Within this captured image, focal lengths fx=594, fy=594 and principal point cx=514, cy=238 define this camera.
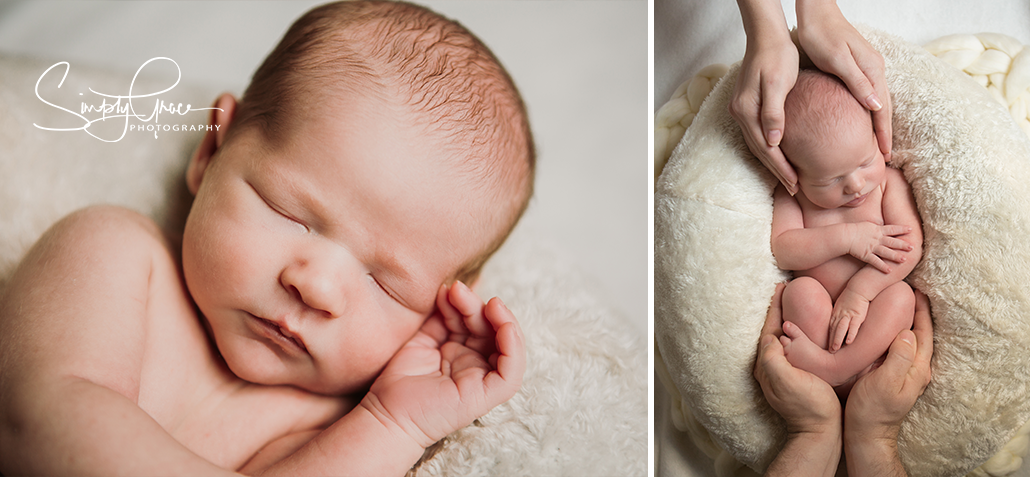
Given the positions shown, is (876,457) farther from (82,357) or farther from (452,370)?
(82,357)

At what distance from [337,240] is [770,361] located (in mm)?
661

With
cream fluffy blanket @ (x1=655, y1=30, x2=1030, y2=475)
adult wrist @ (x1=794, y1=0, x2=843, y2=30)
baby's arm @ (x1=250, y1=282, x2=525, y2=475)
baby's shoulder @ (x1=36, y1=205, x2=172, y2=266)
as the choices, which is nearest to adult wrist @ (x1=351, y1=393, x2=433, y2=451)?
baby's arm @ (x1=250, y1=282, x2=525, y2=475)

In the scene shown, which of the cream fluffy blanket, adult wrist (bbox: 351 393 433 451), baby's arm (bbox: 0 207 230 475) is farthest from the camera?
the cream fluffy blanket

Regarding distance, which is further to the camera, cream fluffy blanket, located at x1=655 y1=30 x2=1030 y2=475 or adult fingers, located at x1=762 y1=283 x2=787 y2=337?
adult fingers, located at x1=762 y1=283 x2=787 y2=337

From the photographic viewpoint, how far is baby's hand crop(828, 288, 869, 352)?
0.92 m

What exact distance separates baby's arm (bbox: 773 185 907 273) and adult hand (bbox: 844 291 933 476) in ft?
0.32

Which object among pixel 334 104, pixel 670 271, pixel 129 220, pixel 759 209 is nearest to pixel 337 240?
pixel 334 104

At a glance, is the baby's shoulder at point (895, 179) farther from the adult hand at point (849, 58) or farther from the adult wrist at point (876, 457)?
the adult wrist at point (876, 457)

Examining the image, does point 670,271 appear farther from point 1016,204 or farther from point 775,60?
point 1016,204

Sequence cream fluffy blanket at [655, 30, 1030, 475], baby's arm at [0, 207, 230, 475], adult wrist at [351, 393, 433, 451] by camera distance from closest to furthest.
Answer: baby's arm at [0, 207, 230, 475], adult wrist at [351, 393, 433, 451], cream fluffy blanket at [655, 30, 1030, 475]

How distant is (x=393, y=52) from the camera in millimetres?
716

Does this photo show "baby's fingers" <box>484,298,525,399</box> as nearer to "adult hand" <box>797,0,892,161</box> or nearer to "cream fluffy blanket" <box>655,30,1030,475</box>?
→ "cream fluffy blanket" <box>655,30,1030,475</box>

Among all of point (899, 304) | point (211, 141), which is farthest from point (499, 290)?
point (899, 304)

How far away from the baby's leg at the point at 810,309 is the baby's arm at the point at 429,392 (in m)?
0.48
